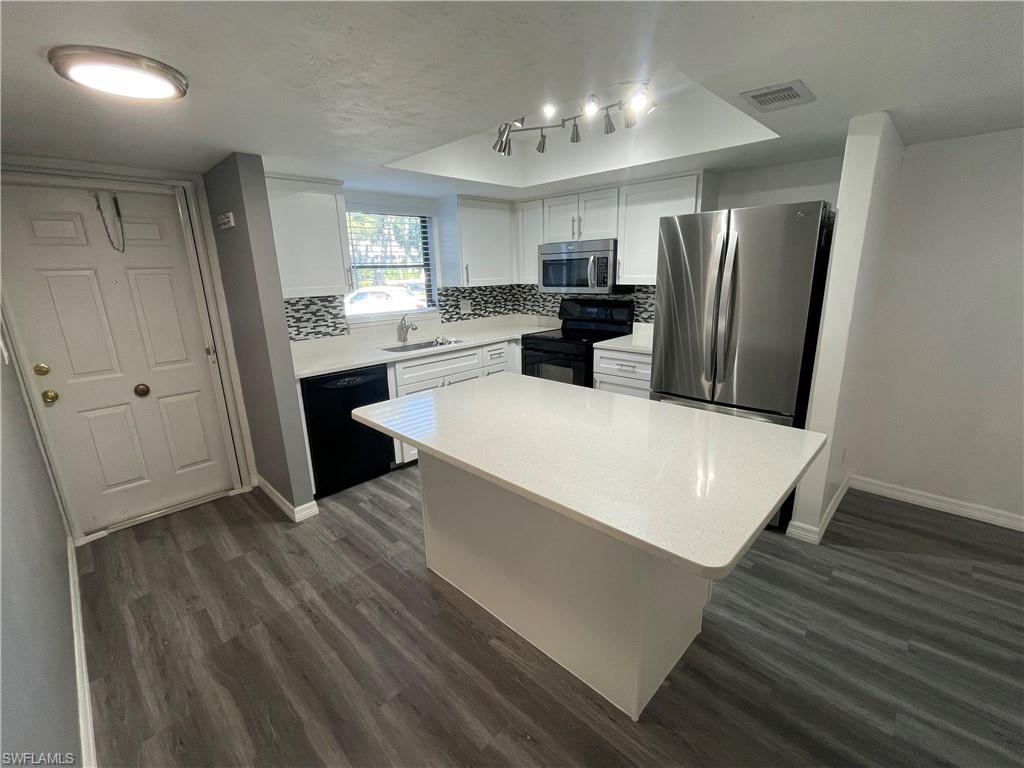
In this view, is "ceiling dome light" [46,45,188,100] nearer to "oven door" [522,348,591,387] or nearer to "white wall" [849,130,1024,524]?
"oven door" [522,348,591,387]

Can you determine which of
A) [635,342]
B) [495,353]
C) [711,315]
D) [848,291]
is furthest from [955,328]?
[495,353]

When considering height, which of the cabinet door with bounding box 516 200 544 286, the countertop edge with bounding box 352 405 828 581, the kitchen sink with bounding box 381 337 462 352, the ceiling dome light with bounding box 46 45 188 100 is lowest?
the countertop edge with bounding box 352 405 828 581

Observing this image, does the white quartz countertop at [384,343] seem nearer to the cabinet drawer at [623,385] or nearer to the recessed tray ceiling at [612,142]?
the cabinet drawer at [623,385]

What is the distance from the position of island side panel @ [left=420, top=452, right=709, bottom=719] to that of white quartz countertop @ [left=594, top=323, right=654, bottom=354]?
1.82 meters

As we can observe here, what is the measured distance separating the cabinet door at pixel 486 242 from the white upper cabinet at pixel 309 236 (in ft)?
3.75

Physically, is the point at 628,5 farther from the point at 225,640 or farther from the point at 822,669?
the point at 225,640

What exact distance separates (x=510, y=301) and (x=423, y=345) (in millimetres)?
1341

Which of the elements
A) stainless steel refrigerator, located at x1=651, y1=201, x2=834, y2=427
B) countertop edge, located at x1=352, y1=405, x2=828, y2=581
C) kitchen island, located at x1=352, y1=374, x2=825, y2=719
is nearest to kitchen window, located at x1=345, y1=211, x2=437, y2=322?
kitchen island, located at x1=352, y1=374, x2=825, y2=719

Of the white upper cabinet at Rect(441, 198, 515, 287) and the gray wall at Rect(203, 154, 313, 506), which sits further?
the white upper cabinet at Rect(441, 198, 515, 287)

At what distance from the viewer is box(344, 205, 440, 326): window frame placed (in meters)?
3.40

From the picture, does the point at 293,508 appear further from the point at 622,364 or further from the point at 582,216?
the point at 582,216

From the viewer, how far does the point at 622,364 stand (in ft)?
11.0

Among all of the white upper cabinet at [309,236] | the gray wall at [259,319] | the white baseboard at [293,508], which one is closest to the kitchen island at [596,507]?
the gray wall at [259,319]

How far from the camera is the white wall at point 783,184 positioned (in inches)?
108
